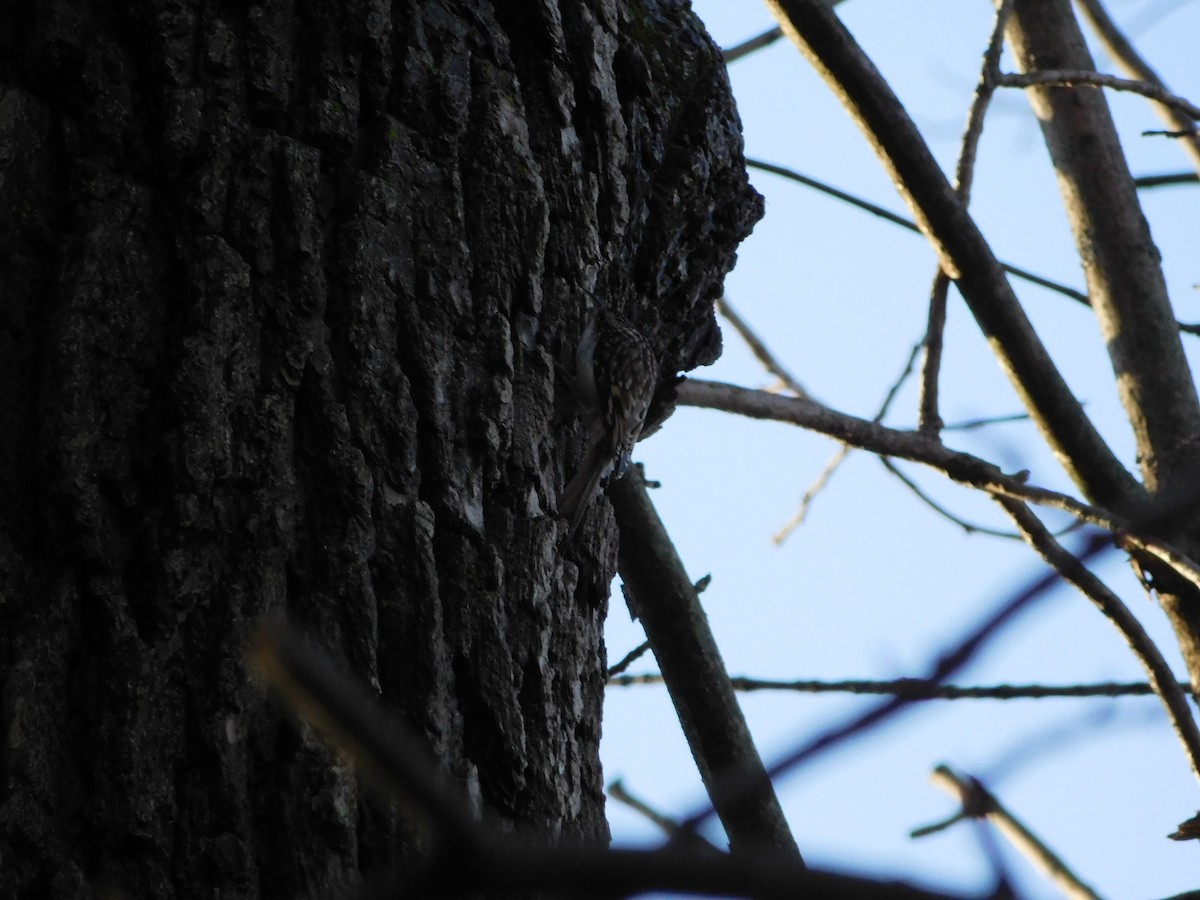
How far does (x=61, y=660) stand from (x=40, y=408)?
11.9 inches

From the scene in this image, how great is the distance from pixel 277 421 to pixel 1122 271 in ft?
8.67

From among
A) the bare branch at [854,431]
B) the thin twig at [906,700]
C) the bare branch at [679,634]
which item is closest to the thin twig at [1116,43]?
the bare branch at [854,431]

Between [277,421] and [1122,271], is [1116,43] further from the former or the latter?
[277,421]

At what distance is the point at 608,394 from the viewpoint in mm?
3363

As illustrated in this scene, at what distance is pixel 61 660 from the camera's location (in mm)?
1451

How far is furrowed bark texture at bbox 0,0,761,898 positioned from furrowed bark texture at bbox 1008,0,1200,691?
5.95ft

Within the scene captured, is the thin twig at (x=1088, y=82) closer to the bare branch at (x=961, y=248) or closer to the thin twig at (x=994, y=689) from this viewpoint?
the bare branch at (x=961, y=248)

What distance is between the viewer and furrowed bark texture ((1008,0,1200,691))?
3.36 meters

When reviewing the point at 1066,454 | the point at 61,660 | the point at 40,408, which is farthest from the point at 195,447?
the point at 1066,454

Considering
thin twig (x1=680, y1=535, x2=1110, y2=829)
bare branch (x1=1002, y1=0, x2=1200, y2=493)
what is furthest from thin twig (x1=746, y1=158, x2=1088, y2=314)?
thin twig (x1=680, y1=535, x2=1110, y2=829)

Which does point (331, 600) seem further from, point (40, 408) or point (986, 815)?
point (986, 815)

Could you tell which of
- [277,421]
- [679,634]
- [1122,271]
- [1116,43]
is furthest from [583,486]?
[1116,43]

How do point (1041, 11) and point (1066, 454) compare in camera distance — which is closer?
point (1066, 454)

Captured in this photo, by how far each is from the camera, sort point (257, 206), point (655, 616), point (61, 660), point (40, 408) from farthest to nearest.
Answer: point (655, 616) → point (257, 206) → point (40, 408) → point (61, 660)
